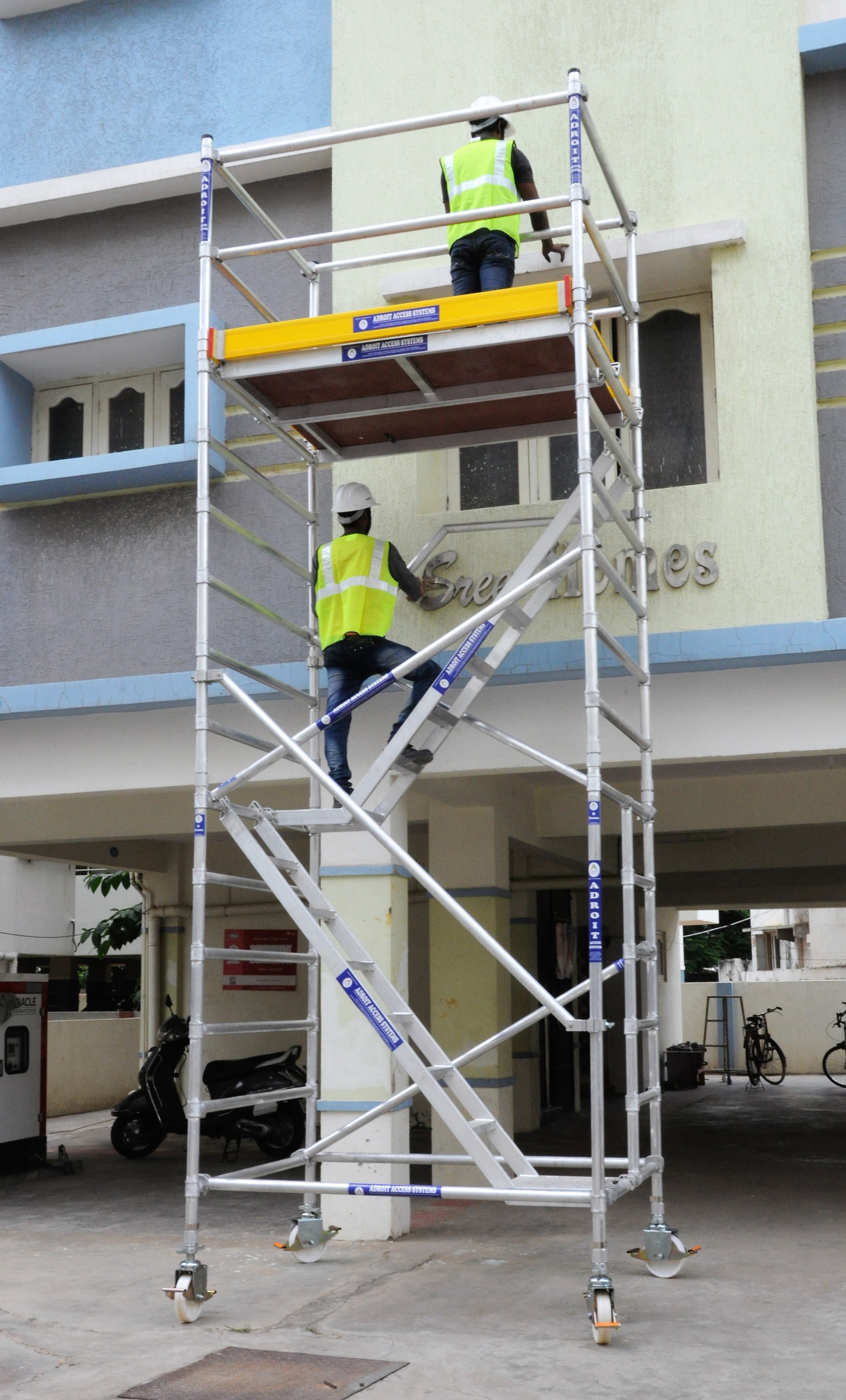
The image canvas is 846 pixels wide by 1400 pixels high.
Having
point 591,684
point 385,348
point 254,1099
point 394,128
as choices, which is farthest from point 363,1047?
point 394,128

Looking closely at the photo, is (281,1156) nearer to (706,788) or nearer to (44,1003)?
(44,1003)

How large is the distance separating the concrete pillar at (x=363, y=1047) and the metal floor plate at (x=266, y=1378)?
2.54 meters

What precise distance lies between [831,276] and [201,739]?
4.61 meters

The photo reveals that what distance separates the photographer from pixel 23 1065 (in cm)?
1312

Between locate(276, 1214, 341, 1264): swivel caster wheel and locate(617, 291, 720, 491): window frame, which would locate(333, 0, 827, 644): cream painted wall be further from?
locate(276, 1214, 341, 1264): swivel caster wheel

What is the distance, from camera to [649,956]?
738 cm

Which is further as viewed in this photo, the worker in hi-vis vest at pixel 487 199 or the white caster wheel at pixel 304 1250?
the white caster wheel at pixel 304 1250

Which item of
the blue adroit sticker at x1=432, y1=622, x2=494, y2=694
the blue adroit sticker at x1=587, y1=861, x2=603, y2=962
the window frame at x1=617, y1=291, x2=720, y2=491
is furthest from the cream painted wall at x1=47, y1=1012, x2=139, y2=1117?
the blue adroit sticker at x1=587, y1=861, x2=603, y2=962

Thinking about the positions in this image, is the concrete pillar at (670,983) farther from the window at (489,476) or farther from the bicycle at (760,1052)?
the window at (489,476)

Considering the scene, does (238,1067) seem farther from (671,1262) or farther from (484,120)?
(484,120)

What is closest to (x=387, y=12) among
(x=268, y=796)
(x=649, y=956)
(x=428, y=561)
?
(x=428, y=561)

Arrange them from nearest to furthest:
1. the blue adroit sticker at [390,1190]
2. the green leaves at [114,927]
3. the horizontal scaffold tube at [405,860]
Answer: the horizontal scaffold tube at [405,860] → the blue adroit sticker at [390,1190] → the green leaves at [114,927]

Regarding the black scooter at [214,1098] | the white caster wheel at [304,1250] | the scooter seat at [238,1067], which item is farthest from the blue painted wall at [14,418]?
the scooter seat at [238,1067]

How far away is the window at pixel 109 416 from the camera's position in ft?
33.3
